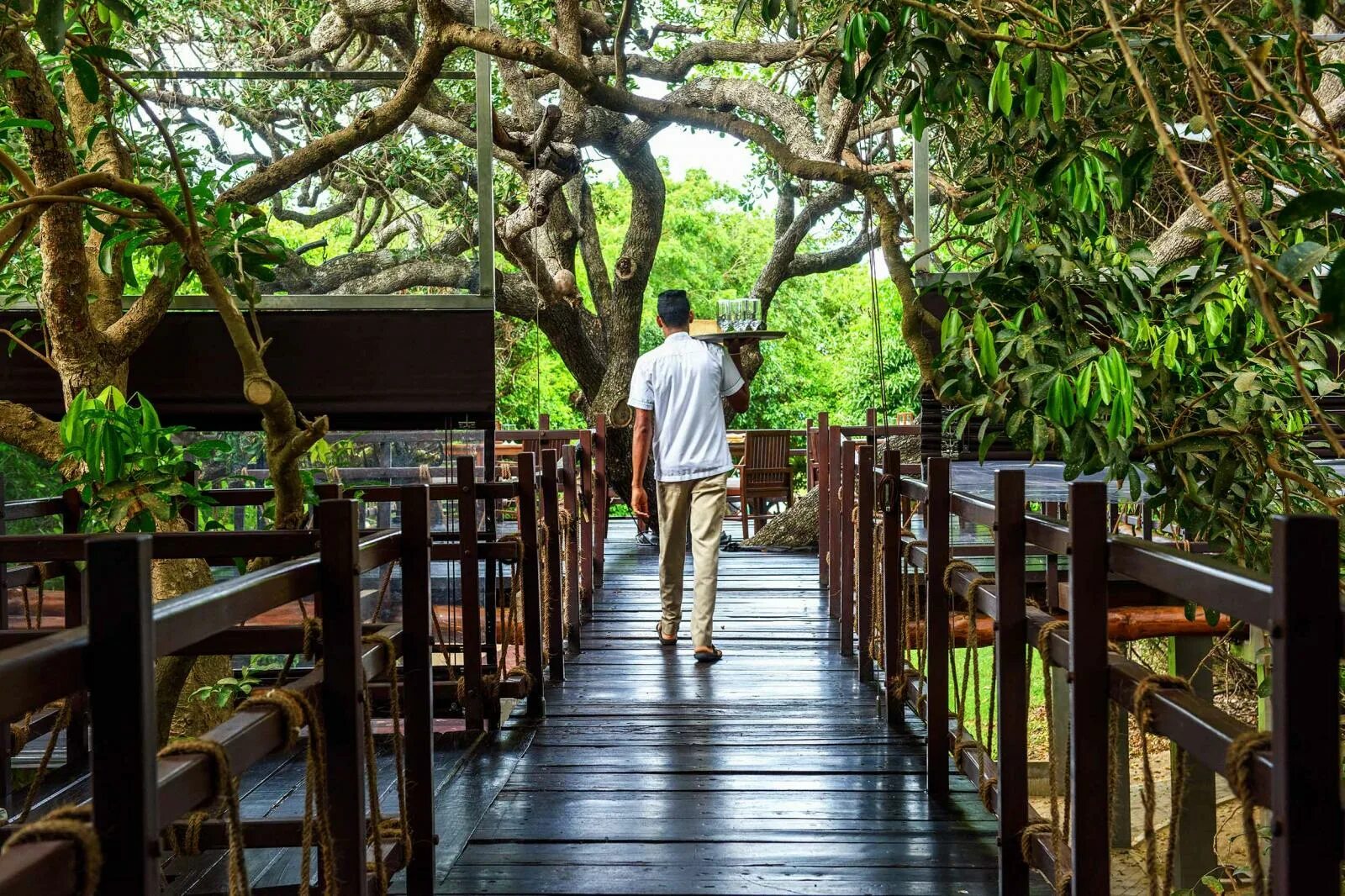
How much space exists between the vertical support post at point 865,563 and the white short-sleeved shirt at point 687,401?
0.70 metres

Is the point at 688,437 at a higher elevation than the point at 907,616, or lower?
higher

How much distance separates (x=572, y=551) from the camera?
5.59 m

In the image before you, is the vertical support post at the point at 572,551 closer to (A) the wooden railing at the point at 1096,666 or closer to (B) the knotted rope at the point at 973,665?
(A) the wooden railing at the point at 1096,666

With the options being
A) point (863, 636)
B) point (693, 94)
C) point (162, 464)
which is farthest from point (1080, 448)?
point (693, 94)

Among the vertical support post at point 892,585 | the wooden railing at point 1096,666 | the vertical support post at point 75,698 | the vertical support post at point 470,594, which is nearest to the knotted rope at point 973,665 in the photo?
the wooden railing at point 1096,666

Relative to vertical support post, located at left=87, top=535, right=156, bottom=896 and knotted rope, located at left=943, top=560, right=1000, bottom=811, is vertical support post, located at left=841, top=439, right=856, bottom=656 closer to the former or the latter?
knotted rope, located at left=943, top=560, right=1000, bottom=811

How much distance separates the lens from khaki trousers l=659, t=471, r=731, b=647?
17.0ft

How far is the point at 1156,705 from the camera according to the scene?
176 centimetres

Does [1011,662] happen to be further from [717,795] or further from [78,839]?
[78,839]

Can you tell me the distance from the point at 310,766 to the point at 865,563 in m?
2.97

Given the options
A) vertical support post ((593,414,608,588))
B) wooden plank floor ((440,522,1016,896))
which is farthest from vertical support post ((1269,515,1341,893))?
vertical support post ((593,414,608,588))

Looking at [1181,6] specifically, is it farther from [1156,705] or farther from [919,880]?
[919,880]

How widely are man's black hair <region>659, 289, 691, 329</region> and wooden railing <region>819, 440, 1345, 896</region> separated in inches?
57.6

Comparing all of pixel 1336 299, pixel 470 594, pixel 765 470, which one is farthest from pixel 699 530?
pixel 765 470
